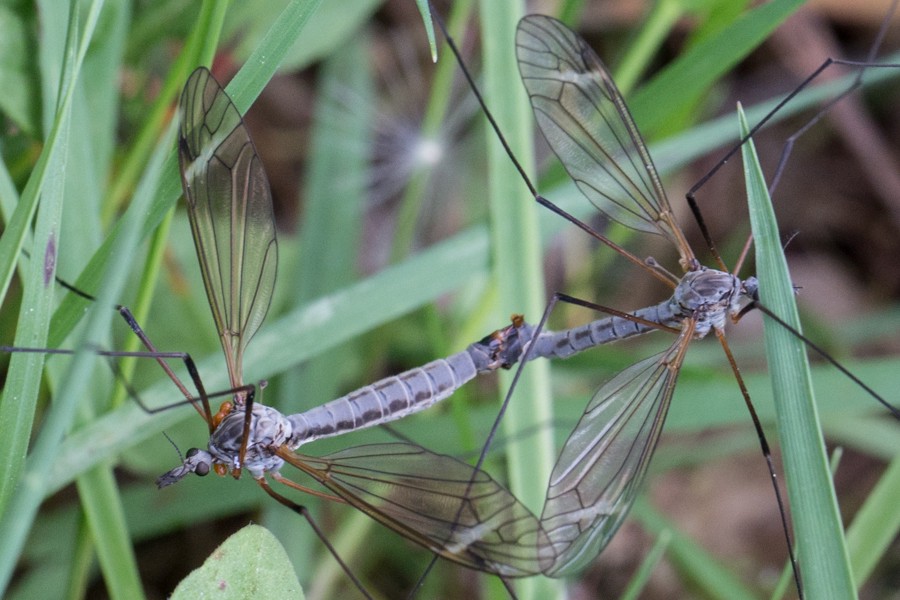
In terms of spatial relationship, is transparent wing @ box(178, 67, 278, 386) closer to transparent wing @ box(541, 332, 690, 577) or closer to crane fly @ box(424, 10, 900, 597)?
crane fly @ box(424, 10, 900, 597)

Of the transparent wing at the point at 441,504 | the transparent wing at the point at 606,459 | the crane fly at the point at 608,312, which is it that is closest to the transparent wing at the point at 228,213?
the transparent wing at the point at 441,504

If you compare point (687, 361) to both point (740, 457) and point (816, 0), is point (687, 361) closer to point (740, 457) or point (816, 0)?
point (740, 457)

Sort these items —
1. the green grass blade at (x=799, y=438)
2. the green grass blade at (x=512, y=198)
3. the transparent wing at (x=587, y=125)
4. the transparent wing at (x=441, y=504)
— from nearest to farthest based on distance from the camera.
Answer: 1. the green grass blade at (x=799, y=438)
2. the transparent wing at (x=441, y=504)
3. the transparent wing at (x=587, y=125)
4. the green grass blade at (x=512, y=198)

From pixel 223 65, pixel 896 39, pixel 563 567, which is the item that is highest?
pixel 896 39

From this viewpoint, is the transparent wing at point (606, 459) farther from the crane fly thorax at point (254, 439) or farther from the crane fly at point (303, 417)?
the crane fly thorax at point (254, 439)

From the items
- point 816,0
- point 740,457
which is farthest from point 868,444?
point 816,0

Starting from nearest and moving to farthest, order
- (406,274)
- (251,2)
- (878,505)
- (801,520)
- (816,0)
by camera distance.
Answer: (801,520)
(878,505)
(406,274)
(251,2)
(816,0)
